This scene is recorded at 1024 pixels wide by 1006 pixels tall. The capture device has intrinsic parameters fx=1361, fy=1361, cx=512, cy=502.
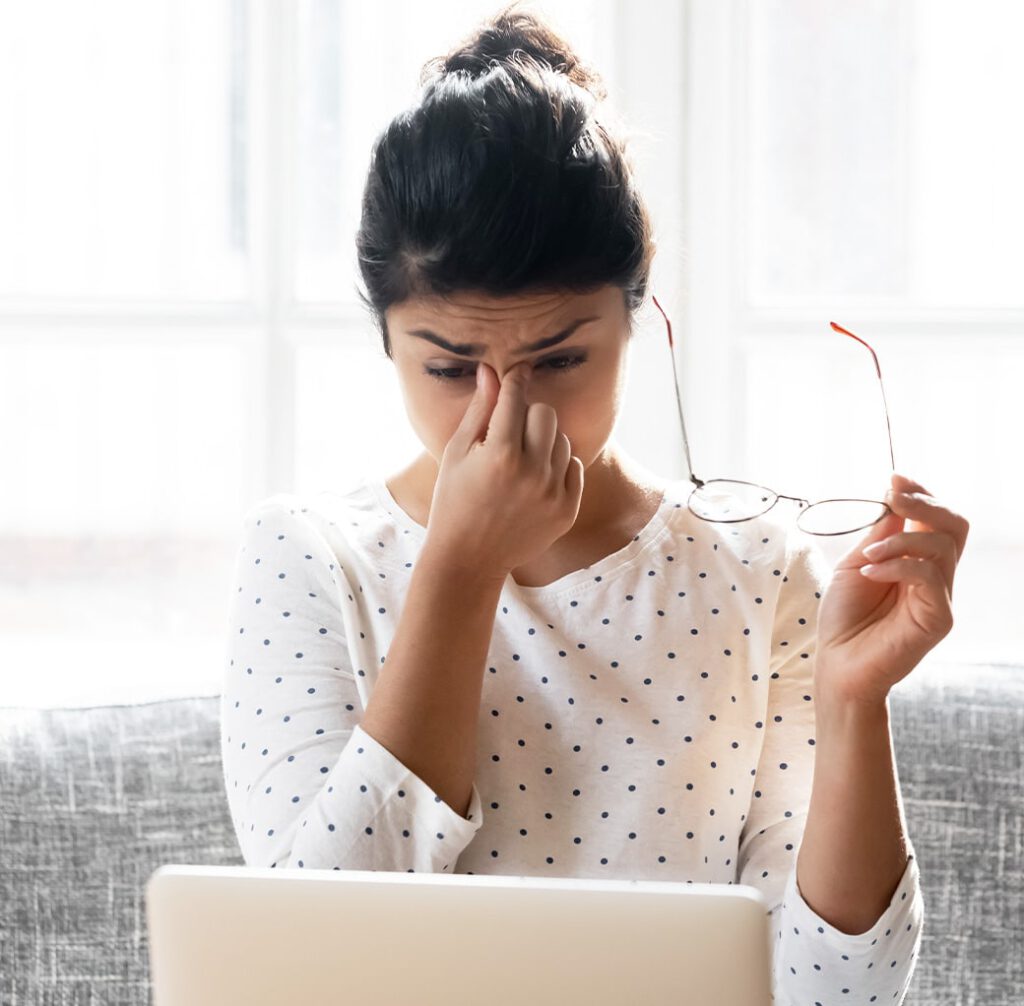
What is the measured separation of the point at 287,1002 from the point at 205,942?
0.05 meters

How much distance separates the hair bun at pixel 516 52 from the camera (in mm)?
1194

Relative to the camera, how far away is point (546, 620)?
4.04 feet

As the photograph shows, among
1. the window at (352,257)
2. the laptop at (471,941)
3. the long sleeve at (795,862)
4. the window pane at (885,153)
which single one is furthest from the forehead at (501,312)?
the window pane at (885,153)

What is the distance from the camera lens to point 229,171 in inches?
79.2

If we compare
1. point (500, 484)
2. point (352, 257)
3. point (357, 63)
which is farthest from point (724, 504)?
point (357, 63)

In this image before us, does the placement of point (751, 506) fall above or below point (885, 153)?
below

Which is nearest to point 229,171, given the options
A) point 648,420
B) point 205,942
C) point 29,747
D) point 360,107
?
point 360,107

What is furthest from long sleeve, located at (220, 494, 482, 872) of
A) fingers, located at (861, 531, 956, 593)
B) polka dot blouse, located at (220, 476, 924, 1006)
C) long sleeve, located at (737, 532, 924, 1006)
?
fingers, located at (861, 531, 956, 593)

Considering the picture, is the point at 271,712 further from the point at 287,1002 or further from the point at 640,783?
the point at 287,1002

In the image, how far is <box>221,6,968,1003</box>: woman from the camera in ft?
3.40

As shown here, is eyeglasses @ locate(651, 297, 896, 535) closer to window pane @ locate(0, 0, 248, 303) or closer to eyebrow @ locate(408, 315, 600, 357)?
eyebrow @ locate(408, 315, 600, 357)

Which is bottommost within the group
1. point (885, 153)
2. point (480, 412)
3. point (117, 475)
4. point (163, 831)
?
point (163, 831)

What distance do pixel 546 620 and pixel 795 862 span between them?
12.0 inches

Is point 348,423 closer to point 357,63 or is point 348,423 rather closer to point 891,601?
point 357,63
